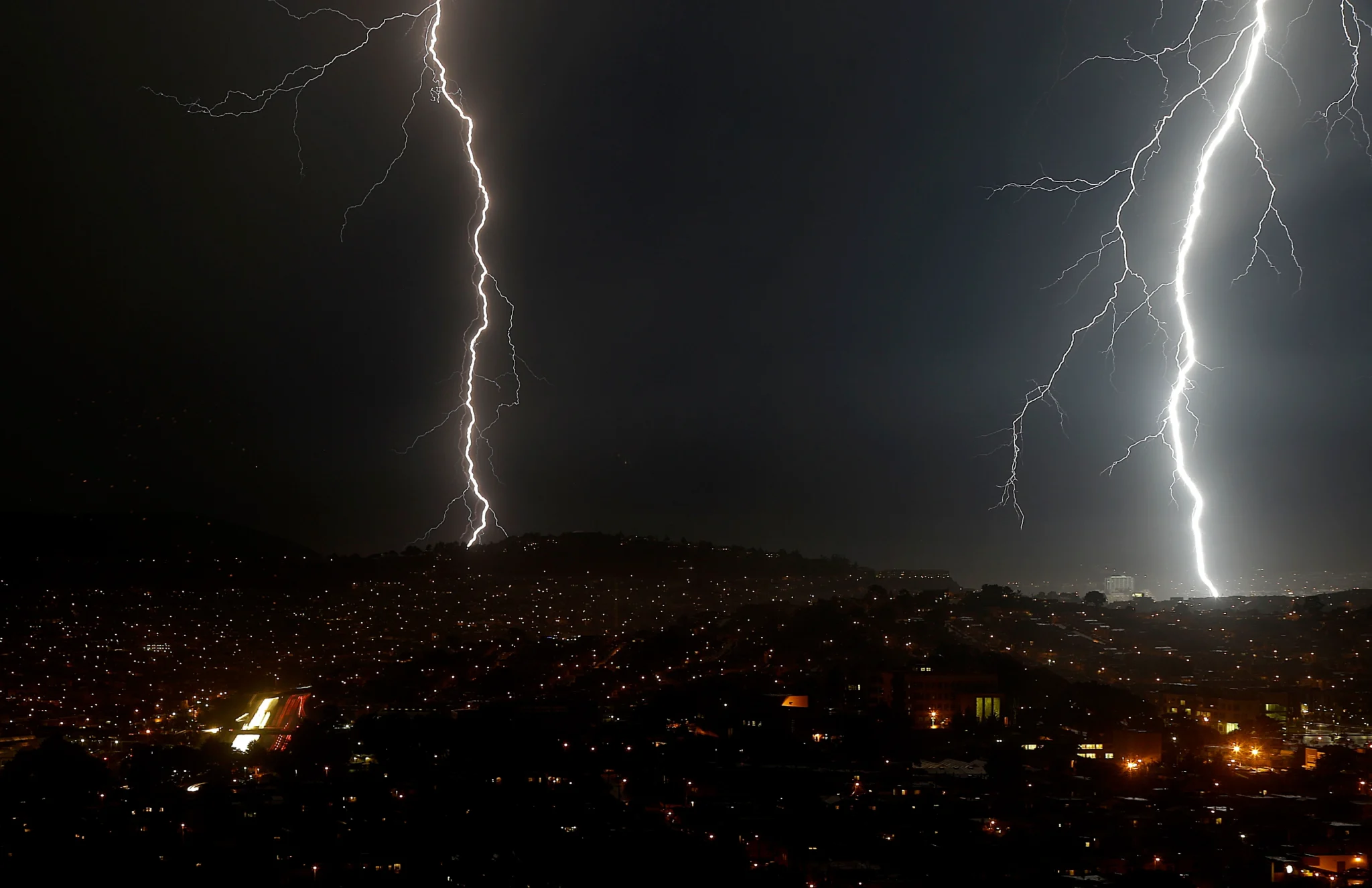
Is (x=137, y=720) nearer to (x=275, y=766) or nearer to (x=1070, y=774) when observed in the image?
(x=275, y=766)

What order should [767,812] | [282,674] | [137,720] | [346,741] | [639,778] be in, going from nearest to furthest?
[767,812] < [639,778] < [346,741] < [137,720] < [282,674]

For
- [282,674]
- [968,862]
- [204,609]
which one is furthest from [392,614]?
[968,862]

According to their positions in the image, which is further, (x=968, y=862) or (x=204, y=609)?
(x=204, y=609)

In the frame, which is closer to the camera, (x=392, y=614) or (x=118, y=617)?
(x=118, y=617)

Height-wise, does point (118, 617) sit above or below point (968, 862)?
above

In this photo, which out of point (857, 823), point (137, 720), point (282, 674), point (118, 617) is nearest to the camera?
point (857, 823)

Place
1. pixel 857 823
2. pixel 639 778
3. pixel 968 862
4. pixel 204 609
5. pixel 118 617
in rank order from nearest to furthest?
pixel 968 862, pixel 857 823, pixel 639 778, pixel 118 617, pixel 204 609

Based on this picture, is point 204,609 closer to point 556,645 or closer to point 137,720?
point 556,645

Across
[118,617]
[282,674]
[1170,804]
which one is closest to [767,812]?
[1170,804]

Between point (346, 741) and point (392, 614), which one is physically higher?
point (392, 614)
